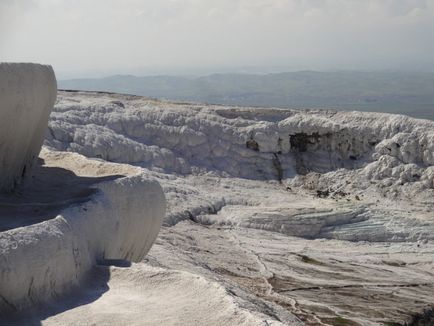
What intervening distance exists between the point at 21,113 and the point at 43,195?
1477mm

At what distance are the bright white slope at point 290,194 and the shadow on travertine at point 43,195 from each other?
10.3 feet

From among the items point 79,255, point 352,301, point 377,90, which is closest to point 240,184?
point 352,301

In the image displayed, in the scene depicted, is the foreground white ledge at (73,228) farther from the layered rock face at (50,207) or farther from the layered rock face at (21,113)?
the layered rock face at (21,113)

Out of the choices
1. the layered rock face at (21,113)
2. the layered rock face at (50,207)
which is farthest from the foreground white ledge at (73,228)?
the layered rock face at (21,113)

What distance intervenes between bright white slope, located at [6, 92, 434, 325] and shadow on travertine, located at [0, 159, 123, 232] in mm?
3143

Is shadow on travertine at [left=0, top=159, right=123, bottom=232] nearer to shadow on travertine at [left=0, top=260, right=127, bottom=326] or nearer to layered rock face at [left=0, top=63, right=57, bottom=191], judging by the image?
layered rock face at [left=0, top=63, right=57, bottom=191]

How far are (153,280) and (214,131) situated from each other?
21.9 metres

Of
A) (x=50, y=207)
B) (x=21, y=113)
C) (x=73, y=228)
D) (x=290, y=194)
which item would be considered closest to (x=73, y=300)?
(x=73, y=228)

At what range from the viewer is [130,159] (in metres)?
27.4

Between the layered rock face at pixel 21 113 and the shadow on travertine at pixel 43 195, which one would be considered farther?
the layered rock face at pixel 21 113

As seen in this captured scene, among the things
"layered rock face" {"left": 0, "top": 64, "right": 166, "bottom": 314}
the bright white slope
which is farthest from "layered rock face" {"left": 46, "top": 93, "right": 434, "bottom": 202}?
"layered rock face" {"left": 0, "top": 64, "right": 166, "bottom": 314}

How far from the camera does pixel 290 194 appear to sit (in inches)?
1117

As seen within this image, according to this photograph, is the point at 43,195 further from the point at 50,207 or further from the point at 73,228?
the point at 73,228

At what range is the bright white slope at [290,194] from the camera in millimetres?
18859
